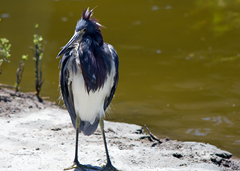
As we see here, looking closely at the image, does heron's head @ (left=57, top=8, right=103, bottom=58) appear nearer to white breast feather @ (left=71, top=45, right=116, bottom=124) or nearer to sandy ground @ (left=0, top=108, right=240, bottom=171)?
white breast feather @ (left=71, top=45, right=116, bottom=124)

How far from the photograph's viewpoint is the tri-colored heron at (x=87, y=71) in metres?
3.97

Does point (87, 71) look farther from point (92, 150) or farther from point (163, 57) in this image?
point (163, 57)

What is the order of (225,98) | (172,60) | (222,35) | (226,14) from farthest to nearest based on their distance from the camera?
1. (226,14)
2. (222,35)
3. (172,60)
4. (225,98)

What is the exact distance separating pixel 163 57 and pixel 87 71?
5559mm

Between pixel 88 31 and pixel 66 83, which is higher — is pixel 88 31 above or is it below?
above

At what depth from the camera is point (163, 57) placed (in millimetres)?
9219

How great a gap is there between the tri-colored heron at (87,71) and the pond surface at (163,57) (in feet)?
6.17

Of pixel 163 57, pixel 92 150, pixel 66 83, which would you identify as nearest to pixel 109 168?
pixel 92 150

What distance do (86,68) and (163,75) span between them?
4.55m

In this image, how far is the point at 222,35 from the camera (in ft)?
34.0

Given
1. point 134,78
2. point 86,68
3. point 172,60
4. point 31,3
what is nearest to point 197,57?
point 172,60

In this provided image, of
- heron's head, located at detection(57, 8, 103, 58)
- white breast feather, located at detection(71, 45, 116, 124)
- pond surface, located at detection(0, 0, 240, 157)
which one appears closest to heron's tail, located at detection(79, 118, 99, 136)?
white breast feather, located at detection(71, 45, 116, 124)

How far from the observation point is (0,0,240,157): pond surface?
6301 mm

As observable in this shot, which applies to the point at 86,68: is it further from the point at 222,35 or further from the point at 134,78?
the point at 222,35
